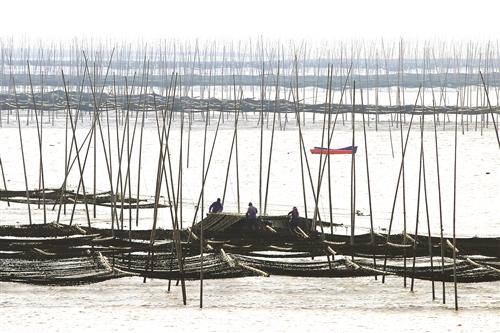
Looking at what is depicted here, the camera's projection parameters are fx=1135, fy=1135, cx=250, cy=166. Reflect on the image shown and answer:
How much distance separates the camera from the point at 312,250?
14062 millimetres

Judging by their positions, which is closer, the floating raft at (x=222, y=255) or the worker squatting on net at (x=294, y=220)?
the floating raft at (x=222, y=255)

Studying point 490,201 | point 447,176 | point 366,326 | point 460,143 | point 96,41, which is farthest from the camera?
point 96,41

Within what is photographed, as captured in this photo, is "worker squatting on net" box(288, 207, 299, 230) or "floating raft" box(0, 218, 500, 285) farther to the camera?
"worker squatting on net" box(288, 207, 299, 230)

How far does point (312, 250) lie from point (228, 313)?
2.25 metres

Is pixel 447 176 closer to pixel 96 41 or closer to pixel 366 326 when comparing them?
pixel 366 326

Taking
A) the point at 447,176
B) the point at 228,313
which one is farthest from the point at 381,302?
the point at 447,176

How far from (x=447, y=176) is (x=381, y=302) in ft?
38.0

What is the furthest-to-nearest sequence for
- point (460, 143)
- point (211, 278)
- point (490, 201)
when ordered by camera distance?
1. point (460, 143)
2. point (490, 201)
3. point (211, 278)

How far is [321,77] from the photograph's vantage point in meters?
66.6

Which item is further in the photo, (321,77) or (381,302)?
(321,77)

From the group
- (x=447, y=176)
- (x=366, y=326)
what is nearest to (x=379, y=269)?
(x=366, y=326)

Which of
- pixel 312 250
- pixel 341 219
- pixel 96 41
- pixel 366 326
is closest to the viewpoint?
pixel 366 326

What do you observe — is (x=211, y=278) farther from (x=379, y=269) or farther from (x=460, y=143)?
(x=460, y=143)

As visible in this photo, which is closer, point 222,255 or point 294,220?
point 222,255
